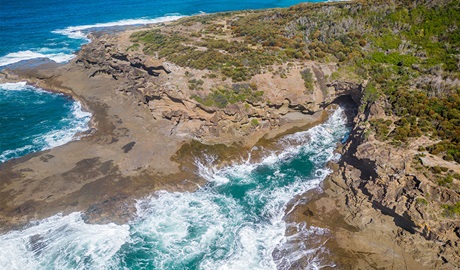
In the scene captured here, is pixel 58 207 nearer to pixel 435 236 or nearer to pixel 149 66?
pixel 149 66

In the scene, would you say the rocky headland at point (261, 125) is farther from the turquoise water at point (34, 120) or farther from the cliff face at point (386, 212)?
the turquoise water at point (34, 120)

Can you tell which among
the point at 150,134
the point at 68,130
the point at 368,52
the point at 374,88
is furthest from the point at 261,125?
the point at 68,130

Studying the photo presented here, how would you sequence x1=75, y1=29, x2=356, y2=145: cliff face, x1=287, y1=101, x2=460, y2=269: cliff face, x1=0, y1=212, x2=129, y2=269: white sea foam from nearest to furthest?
1. x1=287, y1=101, x2=460, y2=269: cliff face
2. x1=0, y1=212, x2=129, y2=269: white sea foam
3. x1=75, y1=29, x2=356, y2=145: cliff face

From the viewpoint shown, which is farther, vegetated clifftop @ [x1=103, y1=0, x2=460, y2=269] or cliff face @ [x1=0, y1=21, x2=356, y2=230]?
cliff face @ [x1=0, y1=21, x2=356, y2=230]

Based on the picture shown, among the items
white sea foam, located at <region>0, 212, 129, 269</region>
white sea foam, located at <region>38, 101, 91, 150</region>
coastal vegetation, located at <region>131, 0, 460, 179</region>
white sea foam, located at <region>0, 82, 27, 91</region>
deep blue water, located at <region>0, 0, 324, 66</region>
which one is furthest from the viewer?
deep blue water, located at <region>0, 0, 324, 66</region>

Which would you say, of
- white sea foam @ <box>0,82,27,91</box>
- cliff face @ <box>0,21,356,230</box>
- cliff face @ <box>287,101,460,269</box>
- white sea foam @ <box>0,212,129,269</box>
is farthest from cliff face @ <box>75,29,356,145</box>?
white sea foam @ <box>0,82,27,91</box>

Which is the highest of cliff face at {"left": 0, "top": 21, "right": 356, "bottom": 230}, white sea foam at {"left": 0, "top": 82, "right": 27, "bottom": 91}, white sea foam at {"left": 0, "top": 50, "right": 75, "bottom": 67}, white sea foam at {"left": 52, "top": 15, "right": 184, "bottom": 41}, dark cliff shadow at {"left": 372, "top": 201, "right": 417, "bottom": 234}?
white sea foam at {"left": 52, "top": 15, "right": 184, "bottom": 41}

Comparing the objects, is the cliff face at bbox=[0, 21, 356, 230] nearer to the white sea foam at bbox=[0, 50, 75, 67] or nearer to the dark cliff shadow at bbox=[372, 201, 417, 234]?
the dark cliff shadow at bbox=[372, 201, 417, 234]
